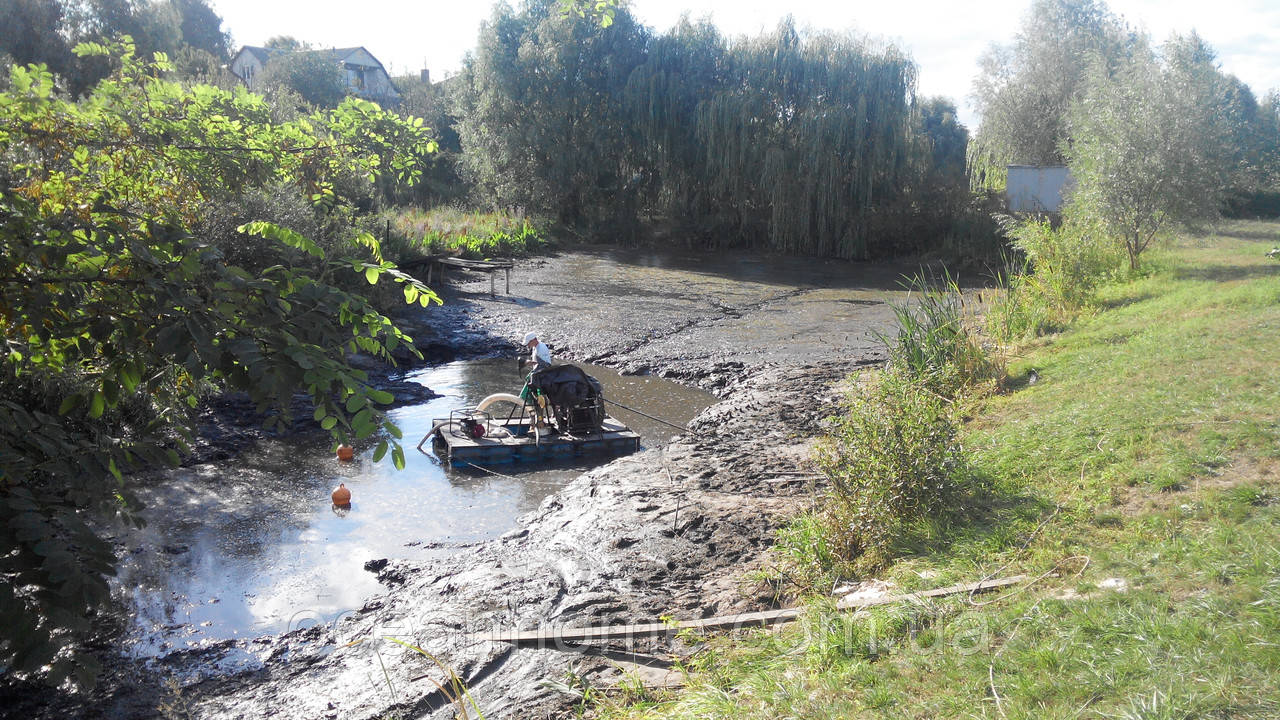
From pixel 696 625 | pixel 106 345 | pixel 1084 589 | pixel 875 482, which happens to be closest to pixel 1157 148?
pixel 875 482

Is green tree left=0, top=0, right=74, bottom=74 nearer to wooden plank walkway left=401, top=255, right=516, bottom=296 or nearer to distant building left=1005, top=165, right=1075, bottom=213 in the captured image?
wooden plank walkway left=401, top=255, right=516, bottom=296

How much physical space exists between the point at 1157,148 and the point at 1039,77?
23.1 metres

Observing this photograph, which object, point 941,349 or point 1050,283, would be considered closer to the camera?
point 941,349

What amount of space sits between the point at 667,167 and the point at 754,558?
30353 mm

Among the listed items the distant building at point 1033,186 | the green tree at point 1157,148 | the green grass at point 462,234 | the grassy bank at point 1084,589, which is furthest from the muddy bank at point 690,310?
the distant building at point 1033,186

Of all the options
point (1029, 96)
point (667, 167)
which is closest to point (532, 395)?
point (667, 167)

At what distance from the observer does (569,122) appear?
117 ft

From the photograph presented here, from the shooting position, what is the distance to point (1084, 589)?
14.0 ft

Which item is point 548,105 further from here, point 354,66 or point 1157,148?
point 354,66

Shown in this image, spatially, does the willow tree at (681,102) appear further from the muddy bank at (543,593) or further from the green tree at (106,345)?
the green tree at (106,345)

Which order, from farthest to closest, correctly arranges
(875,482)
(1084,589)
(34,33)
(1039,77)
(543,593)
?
1. (1039,77)
2. (34,33)
3. (543,593)
4. (875,482)
5. (1084,589)

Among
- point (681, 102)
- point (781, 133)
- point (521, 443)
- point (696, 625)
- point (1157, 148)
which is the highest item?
point (681, 102)

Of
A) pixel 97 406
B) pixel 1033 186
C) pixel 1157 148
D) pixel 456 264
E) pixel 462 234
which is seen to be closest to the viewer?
pixel 97 406

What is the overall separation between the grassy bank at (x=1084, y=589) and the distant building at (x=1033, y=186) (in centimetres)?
2640
